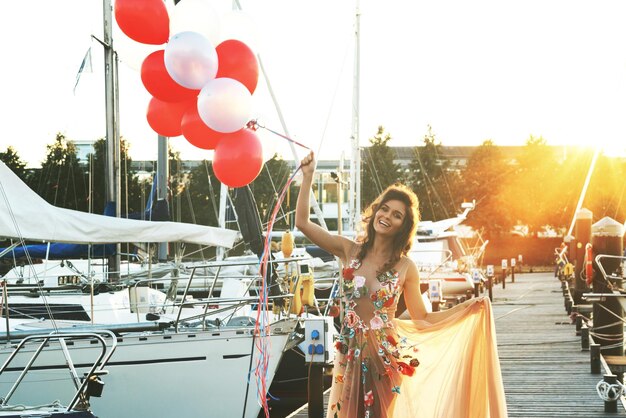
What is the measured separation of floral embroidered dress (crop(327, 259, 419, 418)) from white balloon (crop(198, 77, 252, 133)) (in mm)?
1545

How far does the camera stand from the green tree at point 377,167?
5722cm

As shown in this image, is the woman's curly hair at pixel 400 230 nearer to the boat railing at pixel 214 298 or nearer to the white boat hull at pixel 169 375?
the boat railing at pixel 214 298

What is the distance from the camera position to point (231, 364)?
30.3 feet

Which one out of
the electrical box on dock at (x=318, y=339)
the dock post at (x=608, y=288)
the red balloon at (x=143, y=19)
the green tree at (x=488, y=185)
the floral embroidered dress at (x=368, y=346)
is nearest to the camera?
the floral embroidered dress at (x=368, y=346)

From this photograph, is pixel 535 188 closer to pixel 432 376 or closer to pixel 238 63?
pixel 238 63

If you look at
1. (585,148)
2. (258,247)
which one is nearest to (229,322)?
(258,247)

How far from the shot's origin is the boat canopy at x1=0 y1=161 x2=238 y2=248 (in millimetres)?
8250

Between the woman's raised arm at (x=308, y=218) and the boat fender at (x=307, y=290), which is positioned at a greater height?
the woman's raised arm at (x=308, y=218)

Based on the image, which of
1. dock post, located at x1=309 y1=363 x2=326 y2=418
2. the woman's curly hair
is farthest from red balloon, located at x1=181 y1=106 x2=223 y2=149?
dock post, located at x1=309 y1=363 x2=326 y2=418

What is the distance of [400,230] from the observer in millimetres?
5020

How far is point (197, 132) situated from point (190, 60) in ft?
1.92

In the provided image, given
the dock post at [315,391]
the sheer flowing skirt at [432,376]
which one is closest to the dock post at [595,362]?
the dock post at [315,391]

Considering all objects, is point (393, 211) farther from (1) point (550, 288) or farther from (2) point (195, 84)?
(1) point (550, 288)

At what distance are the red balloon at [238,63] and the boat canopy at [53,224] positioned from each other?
11.0 feet
